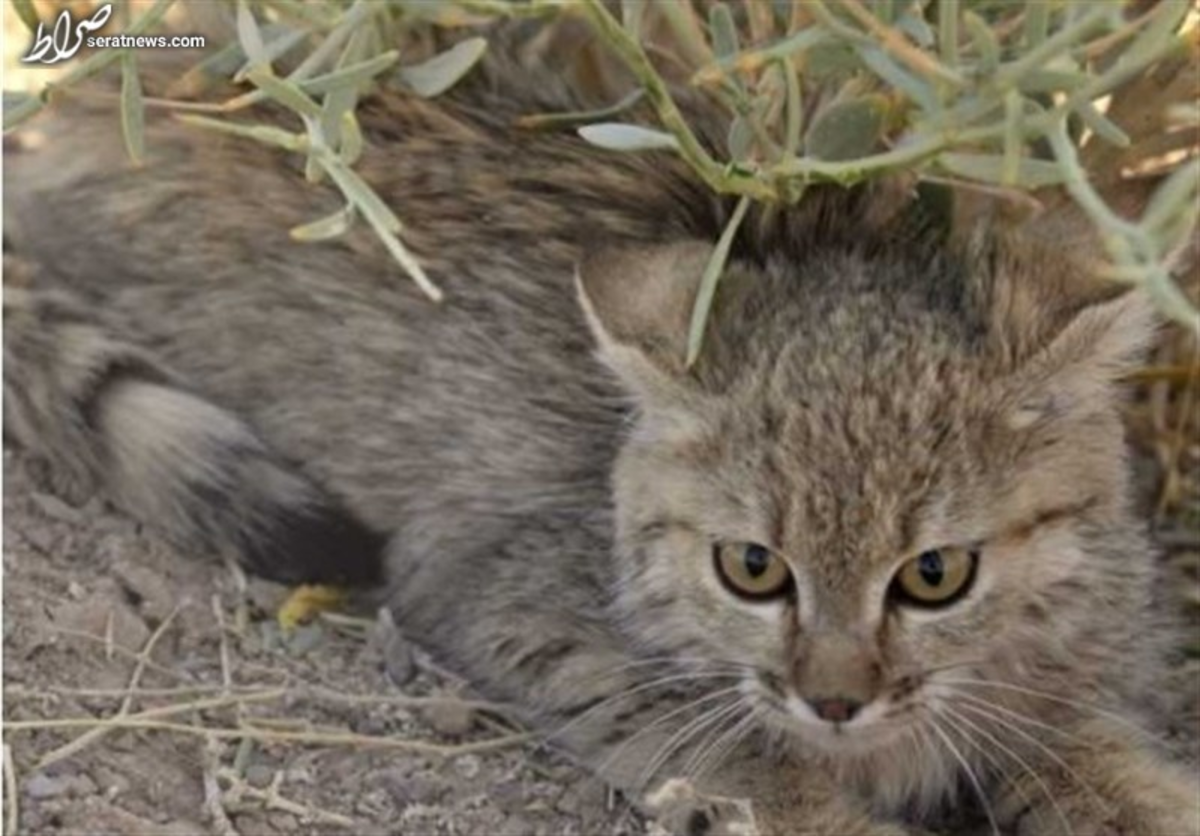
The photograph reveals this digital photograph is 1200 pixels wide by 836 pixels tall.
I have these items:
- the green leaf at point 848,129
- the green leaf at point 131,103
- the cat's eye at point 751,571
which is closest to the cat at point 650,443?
the cat's eye at point 751,571

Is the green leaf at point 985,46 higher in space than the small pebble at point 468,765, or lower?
higher

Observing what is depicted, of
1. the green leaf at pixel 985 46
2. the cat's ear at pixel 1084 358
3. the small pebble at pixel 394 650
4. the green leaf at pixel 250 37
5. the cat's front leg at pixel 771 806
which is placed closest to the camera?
the green leaf at pixel 985 46

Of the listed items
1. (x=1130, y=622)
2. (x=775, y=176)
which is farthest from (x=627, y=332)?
(x=1130, y=622)

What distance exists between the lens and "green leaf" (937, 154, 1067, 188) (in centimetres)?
294

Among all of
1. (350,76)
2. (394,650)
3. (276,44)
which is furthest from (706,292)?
(394,650)

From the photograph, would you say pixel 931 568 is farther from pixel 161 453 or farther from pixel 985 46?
pixel 161 453

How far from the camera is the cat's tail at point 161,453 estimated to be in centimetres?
377

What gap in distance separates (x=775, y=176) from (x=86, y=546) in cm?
134

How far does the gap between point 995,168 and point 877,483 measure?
0.45 metres

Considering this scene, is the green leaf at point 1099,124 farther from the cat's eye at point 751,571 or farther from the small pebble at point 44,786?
the small pebble at point 44,786

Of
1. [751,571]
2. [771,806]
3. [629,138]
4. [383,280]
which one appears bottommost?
[771,806]

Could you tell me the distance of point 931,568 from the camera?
3.15 metres

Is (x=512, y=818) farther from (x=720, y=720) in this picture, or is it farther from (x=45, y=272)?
(x=45, y=272)

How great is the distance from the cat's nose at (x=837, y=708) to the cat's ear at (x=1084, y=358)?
45cm
